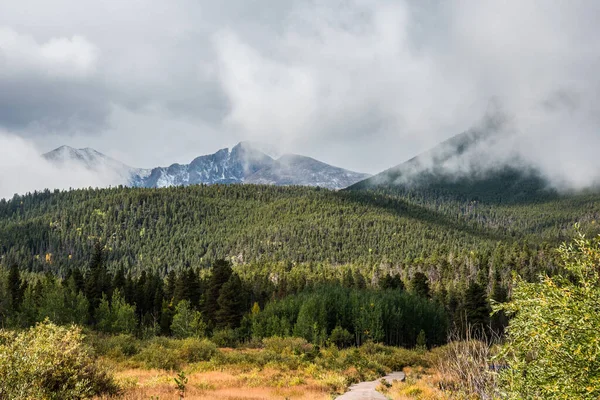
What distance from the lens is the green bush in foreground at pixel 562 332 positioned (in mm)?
7695

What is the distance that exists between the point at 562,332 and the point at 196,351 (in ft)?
128

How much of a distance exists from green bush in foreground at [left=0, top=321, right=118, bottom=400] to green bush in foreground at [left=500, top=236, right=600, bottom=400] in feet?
40.7

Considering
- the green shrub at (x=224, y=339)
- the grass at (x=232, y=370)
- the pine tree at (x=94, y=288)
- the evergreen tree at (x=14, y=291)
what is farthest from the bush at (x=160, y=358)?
the evergreen tree at (x=14, y=291)

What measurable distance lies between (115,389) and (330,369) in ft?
83.1

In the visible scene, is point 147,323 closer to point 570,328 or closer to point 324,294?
point 324,294

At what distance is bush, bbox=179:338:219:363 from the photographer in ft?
132

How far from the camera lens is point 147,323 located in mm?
85500

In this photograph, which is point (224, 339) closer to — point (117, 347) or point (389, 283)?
point (117, 347)

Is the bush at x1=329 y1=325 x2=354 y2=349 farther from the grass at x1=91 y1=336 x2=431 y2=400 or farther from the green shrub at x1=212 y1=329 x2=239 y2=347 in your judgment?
the green shrub at x1=212 y1=329 x2=239 y2=347

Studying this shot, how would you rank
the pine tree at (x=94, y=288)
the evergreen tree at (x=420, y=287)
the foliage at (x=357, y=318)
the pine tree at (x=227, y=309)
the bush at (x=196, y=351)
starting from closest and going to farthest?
the bush at (x=196, y=351) → the pine tree at (x=227, y=309) → the foliage at (x=357, y=318) → the pine tree at (x=94, y=288) → the evergreen tree at (x=420, y=287)

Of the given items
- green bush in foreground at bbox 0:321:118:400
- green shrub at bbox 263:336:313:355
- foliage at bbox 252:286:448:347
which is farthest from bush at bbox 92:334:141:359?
foliage at bbox 252:286:448:347

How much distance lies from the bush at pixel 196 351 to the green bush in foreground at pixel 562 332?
1429 inches

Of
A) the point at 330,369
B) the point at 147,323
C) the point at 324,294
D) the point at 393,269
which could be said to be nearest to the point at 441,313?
the point at 324,294

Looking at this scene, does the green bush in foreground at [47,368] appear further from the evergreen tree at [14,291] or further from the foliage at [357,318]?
the evergreen tree at [14,291]
